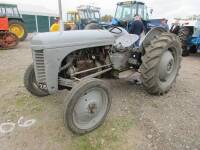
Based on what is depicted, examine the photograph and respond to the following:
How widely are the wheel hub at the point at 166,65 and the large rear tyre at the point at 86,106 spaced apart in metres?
1.40

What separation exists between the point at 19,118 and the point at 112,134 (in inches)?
58.0

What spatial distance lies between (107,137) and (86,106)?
497 millimetres

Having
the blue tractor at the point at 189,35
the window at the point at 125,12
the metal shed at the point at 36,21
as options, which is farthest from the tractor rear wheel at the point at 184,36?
the metal shed at the point at 36,21

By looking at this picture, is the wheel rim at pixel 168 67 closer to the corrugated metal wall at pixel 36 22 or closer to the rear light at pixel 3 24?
the rear light at pixel 3 24

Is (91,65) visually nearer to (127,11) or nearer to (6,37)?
(127,11)

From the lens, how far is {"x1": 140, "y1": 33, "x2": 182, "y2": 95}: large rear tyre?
356 cm

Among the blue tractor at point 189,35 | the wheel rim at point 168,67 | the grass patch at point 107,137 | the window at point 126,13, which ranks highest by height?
the window at point 126,13

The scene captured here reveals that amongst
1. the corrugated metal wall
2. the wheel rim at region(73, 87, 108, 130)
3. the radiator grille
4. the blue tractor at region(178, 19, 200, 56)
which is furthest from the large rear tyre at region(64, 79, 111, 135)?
the corrugated metal wall

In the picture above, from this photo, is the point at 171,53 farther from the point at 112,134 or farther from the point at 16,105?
the point at 16,105

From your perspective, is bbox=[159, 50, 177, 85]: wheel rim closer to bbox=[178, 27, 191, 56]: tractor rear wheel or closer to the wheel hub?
the wheel hub

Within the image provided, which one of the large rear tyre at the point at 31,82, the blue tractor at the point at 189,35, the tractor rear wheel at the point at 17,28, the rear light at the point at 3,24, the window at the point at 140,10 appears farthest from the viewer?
the tractor rear wheel at the point at 17,28

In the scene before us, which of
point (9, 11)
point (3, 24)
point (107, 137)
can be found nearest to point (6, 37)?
point (3, 24)

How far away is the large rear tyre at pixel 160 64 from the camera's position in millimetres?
3561

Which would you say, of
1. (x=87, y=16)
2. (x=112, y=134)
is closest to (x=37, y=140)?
(x=112, y=134)
